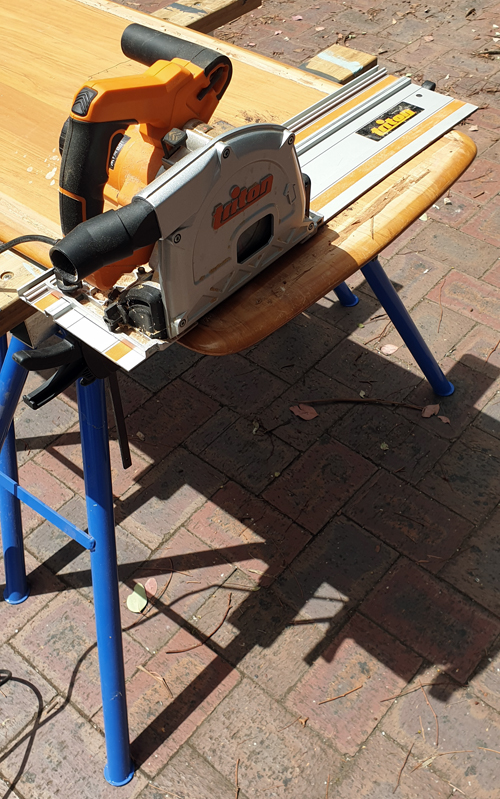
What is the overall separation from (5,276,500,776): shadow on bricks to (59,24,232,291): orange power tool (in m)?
1.56

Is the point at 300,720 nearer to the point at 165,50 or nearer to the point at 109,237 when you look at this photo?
the point at 109,237

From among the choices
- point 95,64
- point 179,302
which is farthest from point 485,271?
point 179,302

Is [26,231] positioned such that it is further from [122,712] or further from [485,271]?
[485,271]

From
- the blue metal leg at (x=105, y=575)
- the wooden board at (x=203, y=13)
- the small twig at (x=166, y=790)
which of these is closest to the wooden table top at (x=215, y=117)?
the wooden board at (x=203, y=13)

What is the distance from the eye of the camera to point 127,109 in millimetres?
1459

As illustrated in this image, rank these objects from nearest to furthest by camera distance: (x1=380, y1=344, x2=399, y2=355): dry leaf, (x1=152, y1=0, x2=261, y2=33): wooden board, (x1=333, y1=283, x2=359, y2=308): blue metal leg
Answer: (x1=152, y1=0, x2=261, y2=33): wooden board
(x1=380, y1=344, x2=399, y2=355): dry leaf
(x1=333, y1=283, x2=359, y2=308): blue metal leg

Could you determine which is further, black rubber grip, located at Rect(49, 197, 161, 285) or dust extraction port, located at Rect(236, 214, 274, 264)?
dust extraction port, located at Rect(236, 214, 274, 264)

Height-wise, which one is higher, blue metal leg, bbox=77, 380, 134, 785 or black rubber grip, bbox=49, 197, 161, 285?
black rubber grip, bbox=49, 197, 161, 285

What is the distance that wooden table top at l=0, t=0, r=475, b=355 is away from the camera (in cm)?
170

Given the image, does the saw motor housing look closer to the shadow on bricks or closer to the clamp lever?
the clamp lever

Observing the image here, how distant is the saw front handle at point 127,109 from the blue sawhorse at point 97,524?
1.65ft

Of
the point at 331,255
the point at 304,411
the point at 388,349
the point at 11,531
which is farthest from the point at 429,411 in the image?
the point at 11,531

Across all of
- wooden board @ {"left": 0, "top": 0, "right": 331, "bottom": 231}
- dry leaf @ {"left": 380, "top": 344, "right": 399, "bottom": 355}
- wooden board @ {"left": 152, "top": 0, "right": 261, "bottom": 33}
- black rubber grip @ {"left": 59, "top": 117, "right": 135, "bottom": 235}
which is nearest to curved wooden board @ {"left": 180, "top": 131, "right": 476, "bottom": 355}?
black rubber grip @ {"left": 59, "top": 117, "right": 135, "bottom": 235}

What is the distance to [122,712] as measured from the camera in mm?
2248
